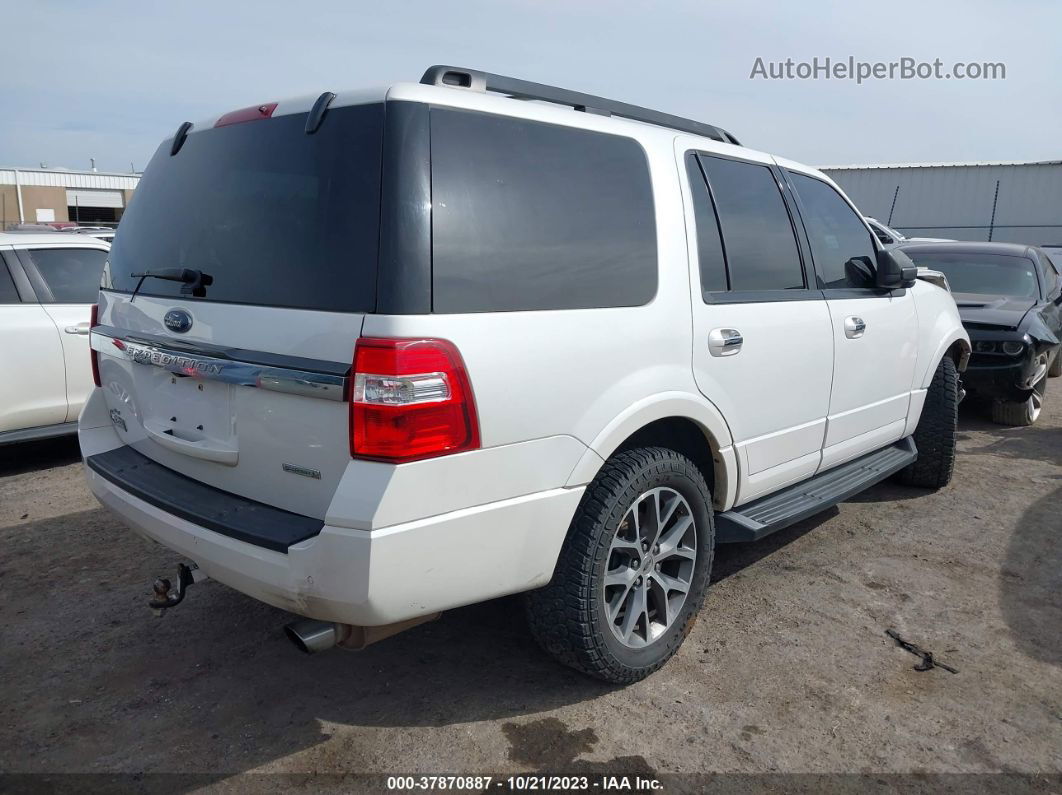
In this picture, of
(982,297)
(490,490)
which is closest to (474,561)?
(490,490)

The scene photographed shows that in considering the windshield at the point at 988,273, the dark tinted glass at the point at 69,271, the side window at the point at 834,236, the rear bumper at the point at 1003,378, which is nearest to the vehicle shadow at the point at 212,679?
the side window at the point at 834,236

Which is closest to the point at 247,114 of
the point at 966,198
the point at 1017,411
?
the point at 1017,411

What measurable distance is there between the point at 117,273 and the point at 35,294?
3019 millimetres

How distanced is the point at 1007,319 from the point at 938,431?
261 cm

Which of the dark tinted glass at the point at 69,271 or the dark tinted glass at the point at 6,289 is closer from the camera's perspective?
the dark tinted glass at the point at 6,289

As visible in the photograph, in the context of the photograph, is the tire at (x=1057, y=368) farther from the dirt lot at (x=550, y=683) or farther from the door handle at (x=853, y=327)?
the door handle at (x=853, y=327)

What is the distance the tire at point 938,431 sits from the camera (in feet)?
16.4

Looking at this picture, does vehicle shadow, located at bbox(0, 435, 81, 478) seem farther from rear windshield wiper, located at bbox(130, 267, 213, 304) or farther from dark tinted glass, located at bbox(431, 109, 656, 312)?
dark tinted glass, located at bbox(431, 109, 656, 312)

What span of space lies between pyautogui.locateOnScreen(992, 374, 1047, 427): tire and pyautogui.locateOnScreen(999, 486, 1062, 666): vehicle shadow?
232 cm

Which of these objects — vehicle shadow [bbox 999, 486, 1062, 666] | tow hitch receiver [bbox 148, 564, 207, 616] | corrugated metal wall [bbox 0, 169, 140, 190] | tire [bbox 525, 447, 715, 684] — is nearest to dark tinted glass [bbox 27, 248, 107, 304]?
tow hitch receiver [bbox 148, 564, 207, 616]

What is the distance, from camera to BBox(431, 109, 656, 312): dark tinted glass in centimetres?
235

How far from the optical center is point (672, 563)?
3.17 meters

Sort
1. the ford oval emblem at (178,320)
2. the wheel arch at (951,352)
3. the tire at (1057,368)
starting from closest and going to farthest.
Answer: the ford oval emblem at (178,320) → the wheel arch at (951,352) → the tire at (1057,368)

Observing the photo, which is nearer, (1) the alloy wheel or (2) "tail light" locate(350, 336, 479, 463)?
Answer: (2) "tail light" locate(350, 336, 479, 463)
